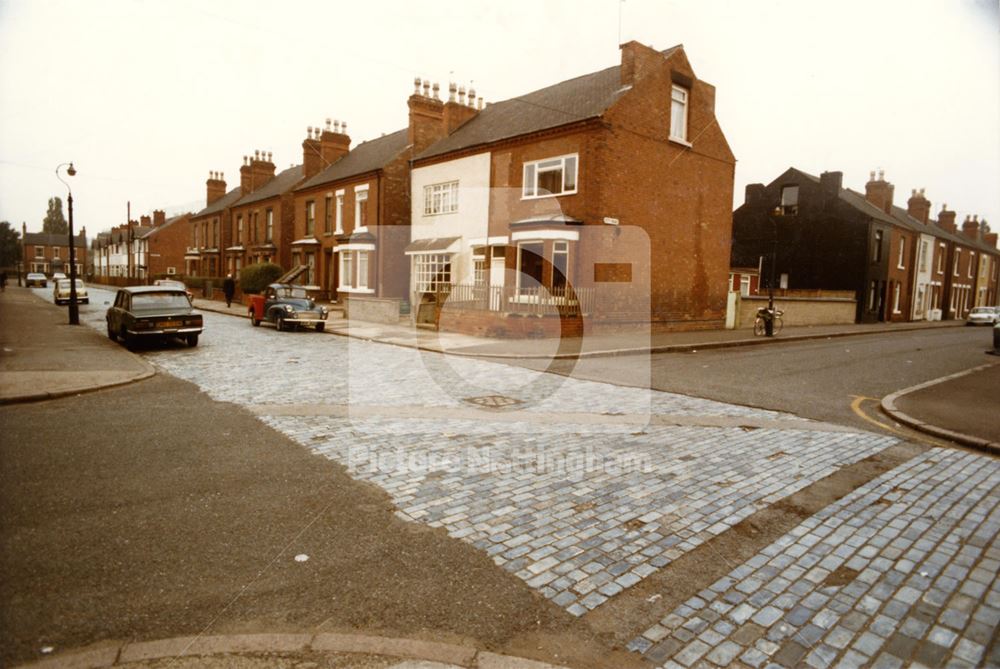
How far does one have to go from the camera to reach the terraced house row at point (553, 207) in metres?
21.2

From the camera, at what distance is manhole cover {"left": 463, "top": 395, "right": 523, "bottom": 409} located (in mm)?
9219

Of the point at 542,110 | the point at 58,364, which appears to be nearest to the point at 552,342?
the point at 542,110

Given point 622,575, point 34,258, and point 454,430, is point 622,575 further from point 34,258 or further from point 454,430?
point 34,258

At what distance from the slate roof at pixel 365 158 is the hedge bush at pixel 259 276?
263 inches

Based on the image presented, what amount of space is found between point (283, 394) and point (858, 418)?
30.5ft

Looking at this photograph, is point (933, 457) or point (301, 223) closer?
point (933, 457)

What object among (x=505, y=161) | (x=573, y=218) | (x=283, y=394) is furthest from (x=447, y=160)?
(x=283, y=394)

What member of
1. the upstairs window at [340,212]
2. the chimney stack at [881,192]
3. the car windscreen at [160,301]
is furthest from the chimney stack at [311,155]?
the chimney stack at [881,192]

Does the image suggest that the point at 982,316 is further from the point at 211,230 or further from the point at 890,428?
the point at 211,230

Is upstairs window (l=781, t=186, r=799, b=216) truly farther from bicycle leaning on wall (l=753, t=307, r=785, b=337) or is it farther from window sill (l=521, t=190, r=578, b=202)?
window sill (l=521, t=190, r=578, b=202)

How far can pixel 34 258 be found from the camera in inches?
4205

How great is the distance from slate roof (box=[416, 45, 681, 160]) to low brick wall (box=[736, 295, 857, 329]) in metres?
11.8

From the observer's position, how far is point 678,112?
24250 mm

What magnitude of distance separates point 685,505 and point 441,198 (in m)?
25.4
